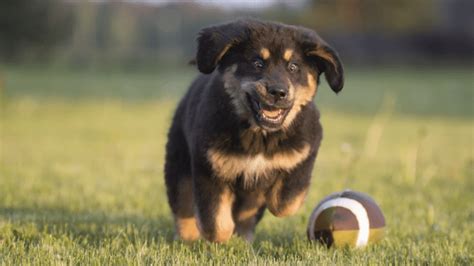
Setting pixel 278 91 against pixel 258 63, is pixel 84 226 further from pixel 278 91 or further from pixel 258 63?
pixel 278 91

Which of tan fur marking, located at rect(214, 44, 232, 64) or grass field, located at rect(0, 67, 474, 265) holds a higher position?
tan fur marking, located at rect(214, 44, 232, 64)

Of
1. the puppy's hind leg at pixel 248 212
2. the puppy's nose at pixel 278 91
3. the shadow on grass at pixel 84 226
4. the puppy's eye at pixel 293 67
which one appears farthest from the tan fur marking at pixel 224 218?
the puppy's eye at pixel 293 67

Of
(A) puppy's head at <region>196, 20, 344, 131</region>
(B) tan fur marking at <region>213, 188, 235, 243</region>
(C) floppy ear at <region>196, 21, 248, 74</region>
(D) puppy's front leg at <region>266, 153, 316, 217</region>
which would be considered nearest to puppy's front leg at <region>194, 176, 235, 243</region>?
(B) tan fur marking at <region>213, 188, 235, 243</region>

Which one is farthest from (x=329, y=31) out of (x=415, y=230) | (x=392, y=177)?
(x=415, y=230)

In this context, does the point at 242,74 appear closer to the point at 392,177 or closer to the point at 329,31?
the point at 392,177

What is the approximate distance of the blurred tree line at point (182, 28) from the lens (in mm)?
38938

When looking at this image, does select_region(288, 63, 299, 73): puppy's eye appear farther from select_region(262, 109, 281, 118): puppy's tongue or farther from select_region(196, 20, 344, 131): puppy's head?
select_region(262, 109, 281, 118): puppy's tongue

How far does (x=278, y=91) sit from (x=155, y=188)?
420 cm

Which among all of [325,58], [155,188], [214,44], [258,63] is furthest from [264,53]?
[155,188]

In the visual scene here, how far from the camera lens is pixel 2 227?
16.8 ft

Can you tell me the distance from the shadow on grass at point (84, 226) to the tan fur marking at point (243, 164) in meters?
0.74

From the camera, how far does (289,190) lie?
4805 mm

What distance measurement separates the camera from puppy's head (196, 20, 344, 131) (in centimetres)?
441

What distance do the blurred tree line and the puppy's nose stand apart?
3202 centimetres
